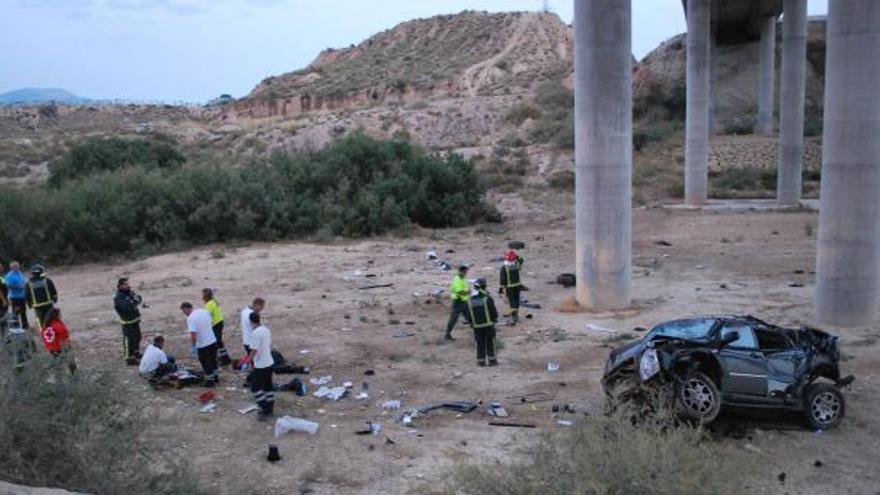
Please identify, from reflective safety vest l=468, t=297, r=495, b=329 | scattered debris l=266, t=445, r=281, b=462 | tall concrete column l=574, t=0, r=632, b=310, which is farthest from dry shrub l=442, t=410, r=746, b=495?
tall concrete column l=574, t=0, r=632, b=310

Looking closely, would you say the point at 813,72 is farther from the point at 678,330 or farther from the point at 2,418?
the point at 2,418

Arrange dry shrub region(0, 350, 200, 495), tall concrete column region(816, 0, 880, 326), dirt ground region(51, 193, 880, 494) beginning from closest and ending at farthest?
dry shrub region(0, 350, 200, 495) → dirt ground region(51, 193, 880, 494) → tall concrete column region(816, 0, 880, 326)

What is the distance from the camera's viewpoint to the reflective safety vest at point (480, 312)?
1302 centimetres

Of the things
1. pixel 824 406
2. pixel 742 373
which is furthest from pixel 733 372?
pixel 824 406

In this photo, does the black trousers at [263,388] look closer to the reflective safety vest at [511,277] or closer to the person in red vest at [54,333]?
the person in red vest at [54,333]

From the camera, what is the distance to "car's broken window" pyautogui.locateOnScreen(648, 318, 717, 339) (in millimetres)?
9992

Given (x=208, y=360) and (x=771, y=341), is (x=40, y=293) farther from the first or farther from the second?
(x=771, y=341)

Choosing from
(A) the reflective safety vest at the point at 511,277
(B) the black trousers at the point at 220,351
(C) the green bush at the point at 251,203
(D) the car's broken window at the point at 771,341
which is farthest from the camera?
(C) the green bush at the point at 251,203

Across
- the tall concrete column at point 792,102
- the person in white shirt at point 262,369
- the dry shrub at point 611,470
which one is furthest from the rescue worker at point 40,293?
the tall concrete column at point 792,102

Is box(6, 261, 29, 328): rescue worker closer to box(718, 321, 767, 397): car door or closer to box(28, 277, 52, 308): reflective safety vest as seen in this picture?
box(28, 277, 52, 308): reflective safety vest

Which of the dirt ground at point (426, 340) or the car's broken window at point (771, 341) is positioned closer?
the dirt ground at point (426, 340)

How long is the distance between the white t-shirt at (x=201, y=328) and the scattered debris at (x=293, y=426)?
103 inches

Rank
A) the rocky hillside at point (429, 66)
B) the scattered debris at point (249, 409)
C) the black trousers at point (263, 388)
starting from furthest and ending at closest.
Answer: the rocky hillside at point (429, 66) < the scattered debris at point (249, 409) < the black trousers at point (263, 388)

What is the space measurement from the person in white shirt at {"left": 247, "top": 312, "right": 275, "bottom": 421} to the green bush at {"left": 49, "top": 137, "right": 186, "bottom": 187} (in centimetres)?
2790
